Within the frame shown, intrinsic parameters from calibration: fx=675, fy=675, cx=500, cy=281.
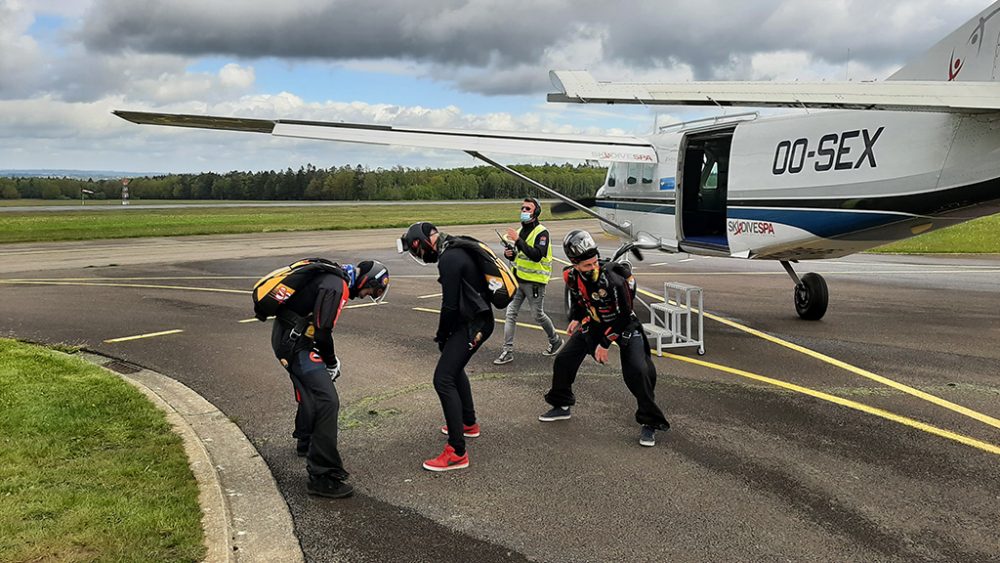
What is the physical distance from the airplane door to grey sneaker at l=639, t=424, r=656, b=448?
6203mm

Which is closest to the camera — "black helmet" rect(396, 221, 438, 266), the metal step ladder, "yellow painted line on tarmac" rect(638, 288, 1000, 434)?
"black helmet" rect(396, 221, 438, 266)

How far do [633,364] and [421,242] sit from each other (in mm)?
2073

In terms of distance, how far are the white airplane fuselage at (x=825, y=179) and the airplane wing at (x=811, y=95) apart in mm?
761

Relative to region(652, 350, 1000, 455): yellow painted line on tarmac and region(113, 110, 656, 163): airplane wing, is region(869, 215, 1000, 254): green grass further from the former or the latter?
region(652, 350, 1000, 455): yellow painted line on tarmac

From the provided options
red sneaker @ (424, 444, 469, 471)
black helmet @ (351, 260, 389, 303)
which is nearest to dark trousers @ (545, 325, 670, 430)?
red sneaker @ (424, 444, 469, 471)

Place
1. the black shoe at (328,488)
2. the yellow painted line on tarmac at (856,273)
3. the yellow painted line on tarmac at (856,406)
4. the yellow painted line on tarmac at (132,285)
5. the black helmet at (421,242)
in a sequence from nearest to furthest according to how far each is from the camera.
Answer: the black shoe at (328,488)
the black helmet at (421,242)
the yellow painted line on tarmac at (856,406)
the yellow painted line on tarmac at (132,285)
the yellow painted line on tarmac at (856,273)

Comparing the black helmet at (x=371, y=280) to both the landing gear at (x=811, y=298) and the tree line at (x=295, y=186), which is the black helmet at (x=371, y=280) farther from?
the tree line at (x=295, y=186)

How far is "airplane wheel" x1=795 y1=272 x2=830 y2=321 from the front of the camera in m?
10.9

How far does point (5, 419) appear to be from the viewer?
5.95 m

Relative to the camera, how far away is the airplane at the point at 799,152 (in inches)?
259

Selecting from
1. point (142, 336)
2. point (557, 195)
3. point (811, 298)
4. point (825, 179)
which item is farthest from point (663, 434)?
point (142, 336)

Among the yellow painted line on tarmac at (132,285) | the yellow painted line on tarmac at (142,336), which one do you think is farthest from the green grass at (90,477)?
the yellow painted line on tarmac at (132,285)

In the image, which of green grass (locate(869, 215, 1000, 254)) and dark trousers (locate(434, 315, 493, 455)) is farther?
green grass (locate(869, 215, 1000, 254))

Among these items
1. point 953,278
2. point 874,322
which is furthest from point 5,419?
point 953,278
